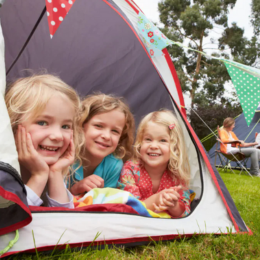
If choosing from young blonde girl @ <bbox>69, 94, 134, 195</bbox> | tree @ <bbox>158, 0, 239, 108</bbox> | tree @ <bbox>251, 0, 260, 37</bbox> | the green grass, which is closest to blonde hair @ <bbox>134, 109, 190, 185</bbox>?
young blonde girl @ <bbox>69, 94, 134, 195</bbox>

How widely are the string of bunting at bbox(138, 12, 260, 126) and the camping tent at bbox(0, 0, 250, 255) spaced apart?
51 millimetres

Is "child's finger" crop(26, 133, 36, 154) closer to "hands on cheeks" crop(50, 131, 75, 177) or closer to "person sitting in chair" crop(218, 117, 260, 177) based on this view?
"hands on cheeks" crop(50, 131, 75, 177)

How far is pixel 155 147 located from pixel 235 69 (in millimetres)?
677

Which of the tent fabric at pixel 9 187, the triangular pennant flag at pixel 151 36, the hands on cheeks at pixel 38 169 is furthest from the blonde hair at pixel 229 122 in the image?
the tent fabric at pixel 9 187

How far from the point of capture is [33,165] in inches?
43.2

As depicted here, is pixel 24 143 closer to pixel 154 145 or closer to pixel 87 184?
pixel 87 184

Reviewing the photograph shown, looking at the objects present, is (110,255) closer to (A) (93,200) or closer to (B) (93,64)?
(A) (93,200)

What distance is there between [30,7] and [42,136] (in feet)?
3.36

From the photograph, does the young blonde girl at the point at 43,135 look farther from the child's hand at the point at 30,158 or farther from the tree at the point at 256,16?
the tree at the point at 256,16

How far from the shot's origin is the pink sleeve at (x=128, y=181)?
158cm

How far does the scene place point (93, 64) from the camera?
1988 millimetres

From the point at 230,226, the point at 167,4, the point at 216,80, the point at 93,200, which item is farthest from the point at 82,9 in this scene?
the point at 167,4

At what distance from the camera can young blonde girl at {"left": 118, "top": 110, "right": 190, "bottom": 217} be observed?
5.31ft

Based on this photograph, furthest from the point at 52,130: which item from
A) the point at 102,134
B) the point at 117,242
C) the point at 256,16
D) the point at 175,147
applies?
the point at 256,16
